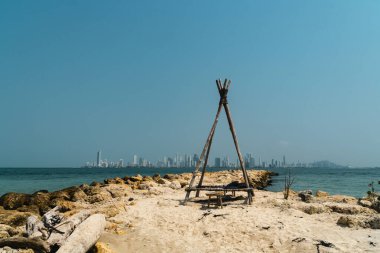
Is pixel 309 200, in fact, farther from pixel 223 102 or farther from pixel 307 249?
pixel 307 249

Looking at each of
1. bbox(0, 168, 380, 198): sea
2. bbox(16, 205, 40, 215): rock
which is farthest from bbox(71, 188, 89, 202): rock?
bbox(0, 168, 380, 198): sea

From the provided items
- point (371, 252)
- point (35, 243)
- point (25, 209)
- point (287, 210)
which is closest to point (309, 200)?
point (287, 210)

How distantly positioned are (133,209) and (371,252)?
793 cm

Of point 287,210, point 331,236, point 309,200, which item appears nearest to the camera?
point 331,236

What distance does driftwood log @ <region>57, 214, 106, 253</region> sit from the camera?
23.7 feet

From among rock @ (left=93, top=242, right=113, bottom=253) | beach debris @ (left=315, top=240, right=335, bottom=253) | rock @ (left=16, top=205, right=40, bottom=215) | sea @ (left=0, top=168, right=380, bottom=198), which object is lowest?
sea @ (left=0, top=168, right=380, bottom=198)

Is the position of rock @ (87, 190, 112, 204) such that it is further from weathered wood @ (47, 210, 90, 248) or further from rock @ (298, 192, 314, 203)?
rock @ (298, 192, 314, 203)

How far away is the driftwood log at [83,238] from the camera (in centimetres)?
722

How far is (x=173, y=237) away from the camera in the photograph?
8875 millimetres

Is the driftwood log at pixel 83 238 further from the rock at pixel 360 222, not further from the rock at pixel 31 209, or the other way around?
the rock at pixel 31 209

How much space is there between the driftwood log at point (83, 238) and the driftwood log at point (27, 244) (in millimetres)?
697

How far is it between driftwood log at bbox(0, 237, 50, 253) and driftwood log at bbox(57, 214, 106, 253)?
0.70 m

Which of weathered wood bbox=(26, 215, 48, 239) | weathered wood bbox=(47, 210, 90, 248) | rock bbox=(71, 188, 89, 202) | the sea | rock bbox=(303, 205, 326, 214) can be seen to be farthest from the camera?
the sea

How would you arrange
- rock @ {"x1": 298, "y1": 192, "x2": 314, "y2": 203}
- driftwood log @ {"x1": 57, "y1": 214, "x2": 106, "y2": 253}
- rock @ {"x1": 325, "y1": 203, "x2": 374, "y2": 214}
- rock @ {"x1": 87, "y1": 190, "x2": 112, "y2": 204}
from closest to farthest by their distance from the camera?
driftwood log @ {"x1": 57, "y1": 214, "x2": 106, "y2": 253}
rock @ {"x1": 325, "y1": 203, "x2": 374, "y2": 214}
rock @ {"x1": 298, "y1": 192, "x2": 314, "y2": 203}
rock @ {"x1": 87, "y1": 190, "x2": 112, "y2": 204}
